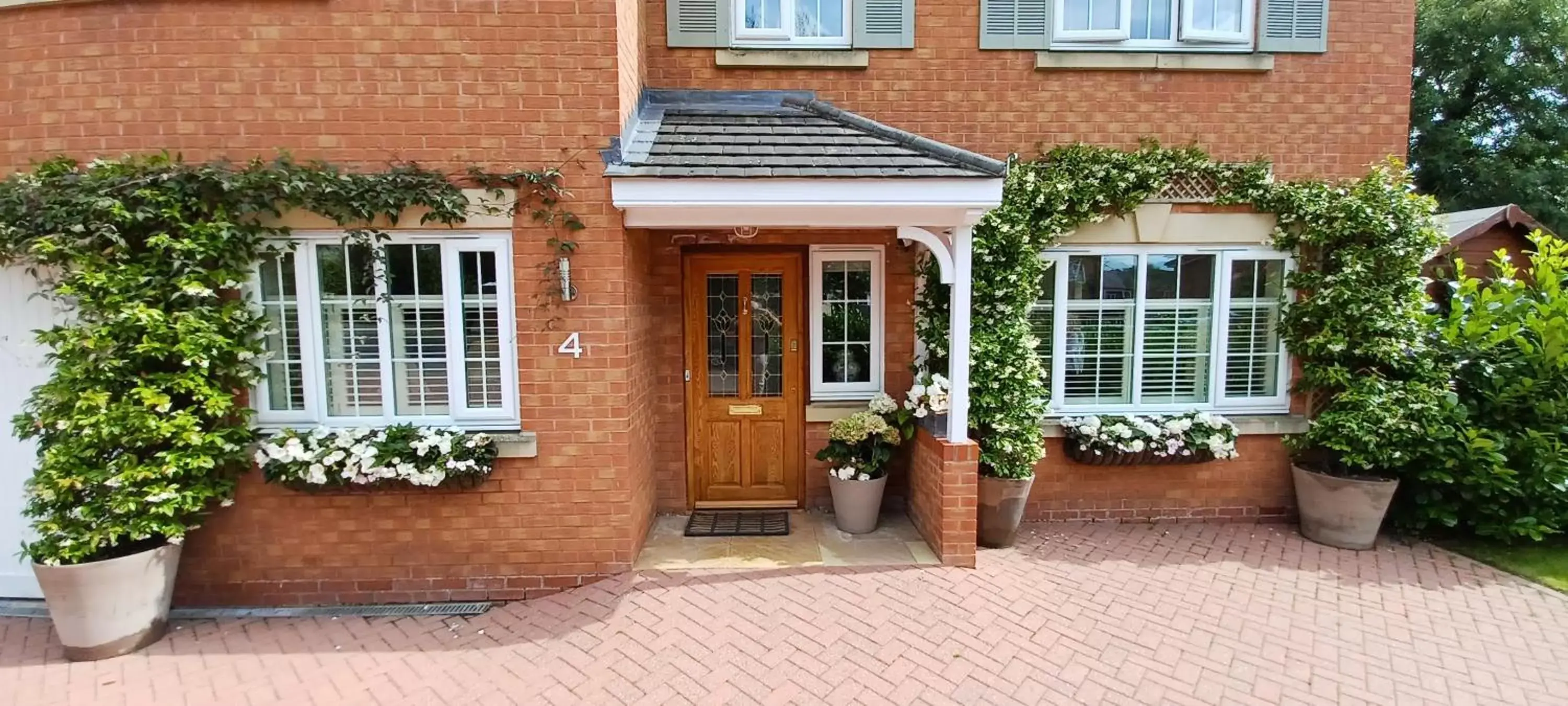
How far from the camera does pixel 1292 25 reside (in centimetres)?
541

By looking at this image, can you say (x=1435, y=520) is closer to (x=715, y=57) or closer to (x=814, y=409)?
(x=814, y=409)

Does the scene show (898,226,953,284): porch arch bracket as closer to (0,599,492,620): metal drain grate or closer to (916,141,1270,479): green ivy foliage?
(916,141,1270,479): green ivy foliage

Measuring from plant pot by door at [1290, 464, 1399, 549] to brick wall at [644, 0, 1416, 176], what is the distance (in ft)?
8.63

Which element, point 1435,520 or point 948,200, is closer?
point 948,200

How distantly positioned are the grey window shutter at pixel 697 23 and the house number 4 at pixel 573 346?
2.72 metres

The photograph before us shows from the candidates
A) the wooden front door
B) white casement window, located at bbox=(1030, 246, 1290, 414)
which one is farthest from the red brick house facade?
white casement window, located at bbox=(1030, 246, 1290, 414)

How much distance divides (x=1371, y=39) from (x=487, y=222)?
7285 mm

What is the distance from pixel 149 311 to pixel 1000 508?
5.64 meters

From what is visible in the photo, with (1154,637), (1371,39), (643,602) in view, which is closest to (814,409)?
(643,602)

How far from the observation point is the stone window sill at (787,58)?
532 centimetres

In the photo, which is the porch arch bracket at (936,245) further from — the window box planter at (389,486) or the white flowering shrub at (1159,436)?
the window box planter at (389,486)

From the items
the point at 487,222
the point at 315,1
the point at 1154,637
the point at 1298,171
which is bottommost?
the point at 1154,637

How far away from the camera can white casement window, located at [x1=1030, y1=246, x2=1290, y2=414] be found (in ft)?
18.2

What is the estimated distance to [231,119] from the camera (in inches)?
161
